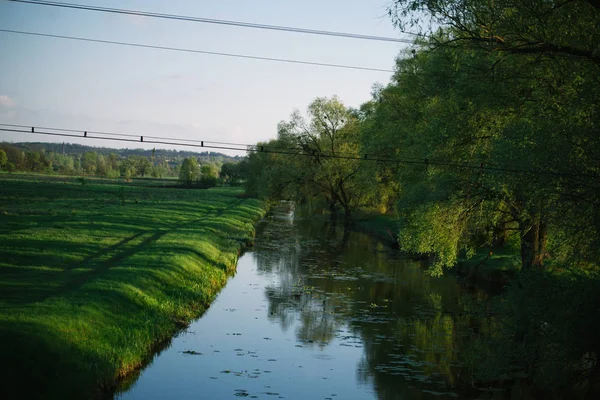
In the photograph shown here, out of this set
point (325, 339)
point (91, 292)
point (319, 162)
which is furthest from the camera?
point (319, 162)

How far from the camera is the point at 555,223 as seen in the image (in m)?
17.6

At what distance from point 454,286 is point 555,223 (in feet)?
56.6

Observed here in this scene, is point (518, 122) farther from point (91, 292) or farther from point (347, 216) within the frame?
point (347, 216)

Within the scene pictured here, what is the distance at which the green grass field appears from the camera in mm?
15427

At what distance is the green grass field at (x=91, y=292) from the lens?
15.4 metres

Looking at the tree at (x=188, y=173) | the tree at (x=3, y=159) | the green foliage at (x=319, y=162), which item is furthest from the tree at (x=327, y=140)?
the tree at (x=188, y=173)

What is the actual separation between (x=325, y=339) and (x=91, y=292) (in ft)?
28.8

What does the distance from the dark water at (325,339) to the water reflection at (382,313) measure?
2.0 inches

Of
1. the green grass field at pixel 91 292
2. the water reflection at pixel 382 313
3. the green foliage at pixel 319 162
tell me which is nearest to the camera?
the green grass field at pixel 91 292

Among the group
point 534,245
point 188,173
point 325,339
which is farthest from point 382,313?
point 188,173

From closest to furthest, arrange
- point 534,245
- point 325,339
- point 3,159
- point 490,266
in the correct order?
point 325,339 < point 534,245 < point 490,266 < point 3,159

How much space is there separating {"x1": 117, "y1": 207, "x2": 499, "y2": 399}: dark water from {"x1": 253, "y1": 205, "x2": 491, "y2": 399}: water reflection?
0.17ft

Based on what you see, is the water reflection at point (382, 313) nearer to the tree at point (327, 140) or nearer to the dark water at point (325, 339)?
the dark water at point (325, 339)

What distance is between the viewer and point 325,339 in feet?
76.1
